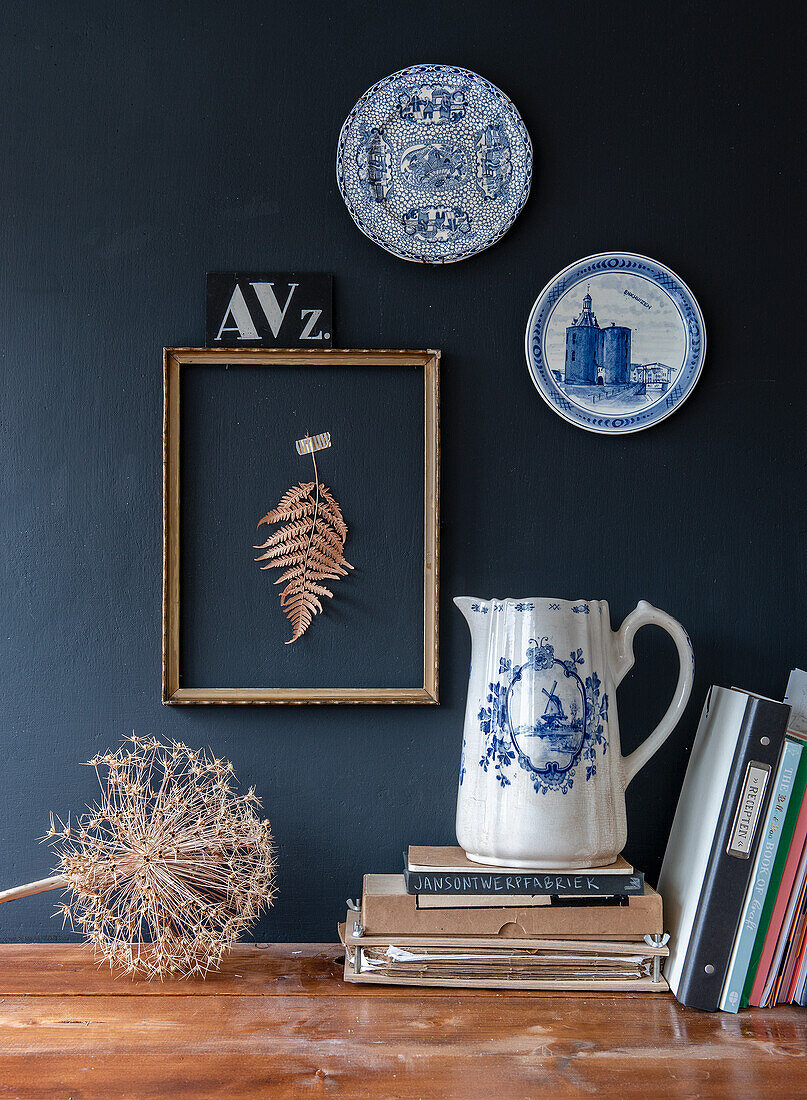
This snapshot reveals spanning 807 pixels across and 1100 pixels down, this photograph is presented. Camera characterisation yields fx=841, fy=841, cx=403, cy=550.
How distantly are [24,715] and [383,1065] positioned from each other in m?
0.62

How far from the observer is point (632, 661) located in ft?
3.24

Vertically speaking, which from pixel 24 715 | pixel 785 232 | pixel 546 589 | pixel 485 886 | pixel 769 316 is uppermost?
pixel 785 232

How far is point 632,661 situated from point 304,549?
0.43 metres

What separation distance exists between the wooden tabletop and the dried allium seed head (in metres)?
0.05

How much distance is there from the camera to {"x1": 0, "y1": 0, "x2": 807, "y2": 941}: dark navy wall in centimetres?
108

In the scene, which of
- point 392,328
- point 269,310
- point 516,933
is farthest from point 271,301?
point 516,933

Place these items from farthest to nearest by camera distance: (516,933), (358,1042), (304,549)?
1. (304,549)
2. (516,933)
3. (358,1042)

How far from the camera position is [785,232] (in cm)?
112

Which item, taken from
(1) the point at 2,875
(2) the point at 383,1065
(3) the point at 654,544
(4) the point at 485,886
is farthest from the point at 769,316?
(1) the point at 2,875

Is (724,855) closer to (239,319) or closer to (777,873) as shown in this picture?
(777,873)

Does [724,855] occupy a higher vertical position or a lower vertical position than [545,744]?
lower

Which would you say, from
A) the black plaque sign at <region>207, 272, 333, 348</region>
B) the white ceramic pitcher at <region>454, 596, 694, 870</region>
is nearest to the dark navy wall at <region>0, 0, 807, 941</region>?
the black plaque sign at <region>207, 272, 333, 348</region>

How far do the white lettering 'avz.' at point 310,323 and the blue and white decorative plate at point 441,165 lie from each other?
12cm

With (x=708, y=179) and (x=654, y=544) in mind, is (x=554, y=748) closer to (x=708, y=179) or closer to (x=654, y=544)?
(x=654, y=544)
